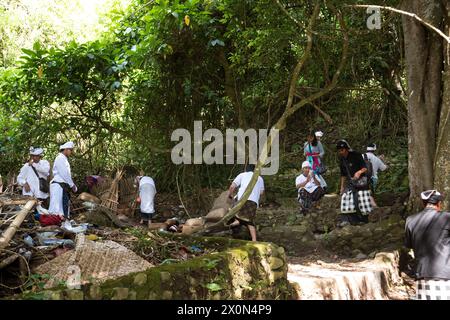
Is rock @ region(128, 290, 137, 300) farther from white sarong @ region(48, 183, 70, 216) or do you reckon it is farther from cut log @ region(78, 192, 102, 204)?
cut log @ region(78, 192, 102, 204)

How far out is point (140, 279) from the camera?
3.84m

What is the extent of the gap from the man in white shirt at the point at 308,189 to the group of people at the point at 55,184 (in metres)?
3.05

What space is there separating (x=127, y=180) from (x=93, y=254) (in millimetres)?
7329

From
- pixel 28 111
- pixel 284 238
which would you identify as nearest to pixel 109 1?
pixel 28 111

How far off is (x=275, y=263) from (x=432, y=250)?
1625 millimetres

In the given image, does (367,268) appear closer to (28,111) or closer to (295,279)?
(295,279)

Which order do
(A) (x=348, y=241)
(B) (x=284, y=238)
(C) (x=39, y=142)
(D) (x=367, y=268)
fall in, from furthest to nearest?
1. (C) (x=39, y=142)
2. (B) (x=284, y=238)
3. (A) (x=348, y=241)
4. (D) (x=367, y=268)

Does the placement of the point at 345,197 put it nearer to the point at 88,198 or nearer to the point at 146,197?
the point at 146,197

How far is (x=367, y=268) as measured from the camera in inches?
268

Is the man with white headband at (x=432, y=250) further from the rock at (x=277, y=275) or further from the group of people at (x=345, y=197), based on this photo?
the rock at (x=277, y=275)

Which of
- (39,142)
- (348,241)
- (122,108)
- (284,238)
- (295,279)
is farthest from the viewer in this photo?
(122,108)

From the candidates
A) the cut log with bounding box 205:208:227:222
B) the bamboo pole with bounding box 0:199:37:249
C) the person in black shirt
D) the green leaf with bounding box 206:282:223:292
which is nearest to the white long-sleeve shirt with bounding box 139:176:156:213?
the cut log with bounding box 205:208:227:222

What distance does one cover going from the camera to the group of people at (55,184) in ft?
27.0

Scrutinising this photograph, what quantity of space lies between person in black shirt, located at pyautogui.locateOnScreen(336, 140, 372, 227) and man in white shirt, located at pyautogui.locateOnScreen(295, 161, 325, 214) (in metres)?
1.49
